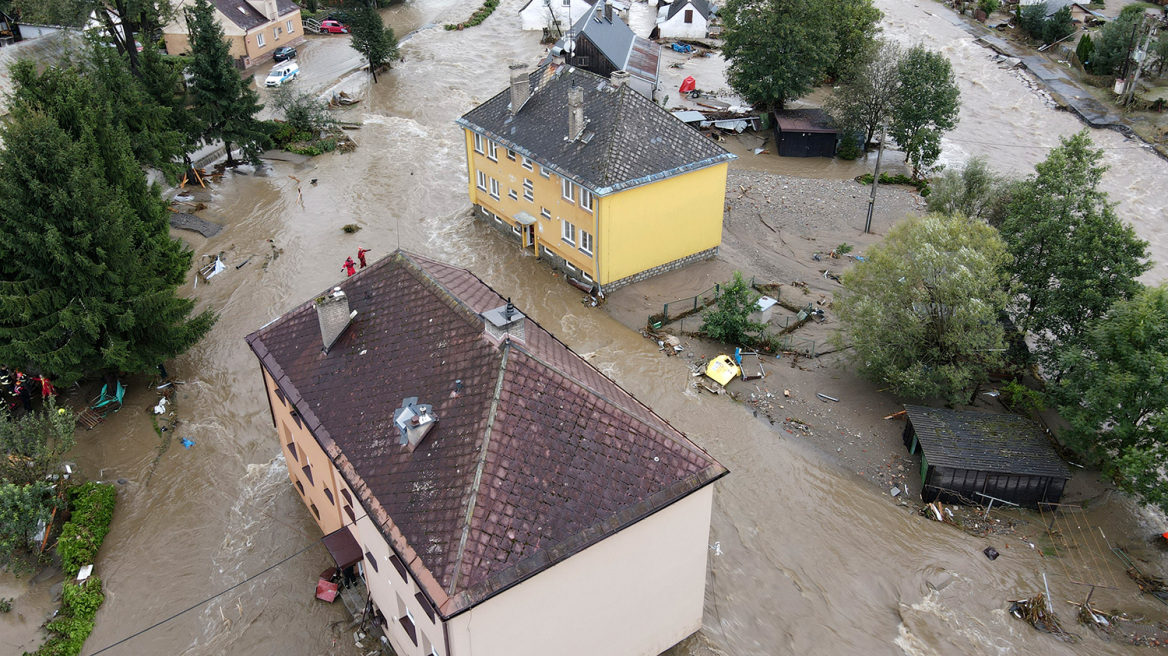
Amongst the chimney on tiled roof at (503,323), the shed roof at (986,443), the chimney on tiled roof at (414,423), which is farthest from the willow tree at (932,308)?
the chimney on tiled roof at (414,423)

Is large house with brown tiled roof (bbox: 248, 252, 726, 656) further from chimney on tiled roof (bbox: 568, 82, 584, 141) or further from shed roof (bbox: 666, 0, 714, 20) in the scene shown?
shed roof (bbox: 666, 0, 714, 20)

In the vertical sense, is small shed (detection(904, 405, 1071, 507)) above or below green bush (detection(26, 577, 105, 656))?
above

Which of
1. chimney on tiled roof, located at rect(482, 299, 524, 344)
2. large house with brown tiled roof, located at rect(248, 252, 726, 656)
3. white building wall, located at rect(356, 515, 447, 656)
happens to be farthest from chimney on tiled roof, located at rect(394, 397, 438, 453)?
chimney on tiled roof, located at rect(482, 299, 524, 344)

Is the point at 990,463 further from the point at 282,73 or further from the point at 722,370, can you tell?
the point at 282,73

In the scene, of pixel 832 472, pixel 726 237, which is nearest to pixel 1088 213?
pixel 832 472

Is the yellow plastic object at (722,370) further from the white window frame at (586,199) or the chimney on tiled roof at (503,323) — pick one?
the chimney on tiled roof at (503,323)

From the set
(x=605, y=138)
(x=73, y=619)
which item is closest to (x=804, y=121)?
(x=605, y=138)

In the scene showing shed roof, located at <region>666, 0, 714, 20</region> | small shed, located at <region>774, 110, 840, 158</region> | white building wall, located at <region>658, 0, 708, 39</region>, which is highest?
shed roof, located at <region>666, 0, 714, 20</region>
